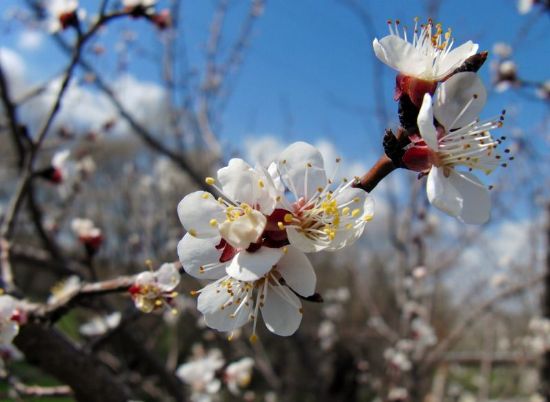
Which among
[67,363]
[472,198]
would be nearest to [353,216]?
[472,198]

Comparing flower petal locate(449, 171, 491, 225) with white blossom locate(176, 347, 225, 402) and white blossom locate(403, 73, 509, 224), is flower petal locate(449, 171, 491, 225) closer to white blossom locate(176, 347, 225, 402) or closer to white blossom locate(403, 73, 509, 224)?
white blossom locate(403, 73, 509, 224)

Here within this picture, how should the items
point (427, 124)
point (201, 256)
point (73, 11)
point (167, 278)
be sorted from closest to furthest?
point (427, 124) → point (201, 256) → point (167, 278) → point (73, 11)

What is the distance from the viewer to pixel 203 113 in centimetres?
362

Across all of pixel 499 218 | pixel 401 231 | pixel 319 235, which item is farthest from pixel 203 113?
pixel 319 235

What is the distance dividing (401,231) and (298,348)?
1052 millimetres

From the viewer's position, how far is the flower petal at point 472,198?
669 mm

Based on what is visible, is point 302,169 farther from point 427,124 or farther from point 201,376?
point 201,376

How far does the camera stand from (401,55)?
695mm

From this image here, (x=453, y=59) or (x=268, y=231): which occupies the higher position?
(x=453, y=59)

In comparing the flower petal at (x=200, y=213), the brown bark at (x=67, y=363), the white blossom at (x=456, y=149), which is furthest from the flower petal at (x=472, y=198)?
the brown bark at (x=67, y=363)

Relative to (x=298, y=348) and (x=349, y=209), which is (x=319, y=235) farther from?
(x=298, y=348)

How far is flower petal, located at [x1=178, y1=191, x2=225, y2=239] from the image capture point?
2.22 ft

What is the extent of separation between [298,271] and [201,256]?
0.15 m

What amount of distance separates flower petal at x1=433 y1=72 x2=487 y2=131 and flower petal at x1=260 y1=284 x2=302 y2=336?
36 cm
